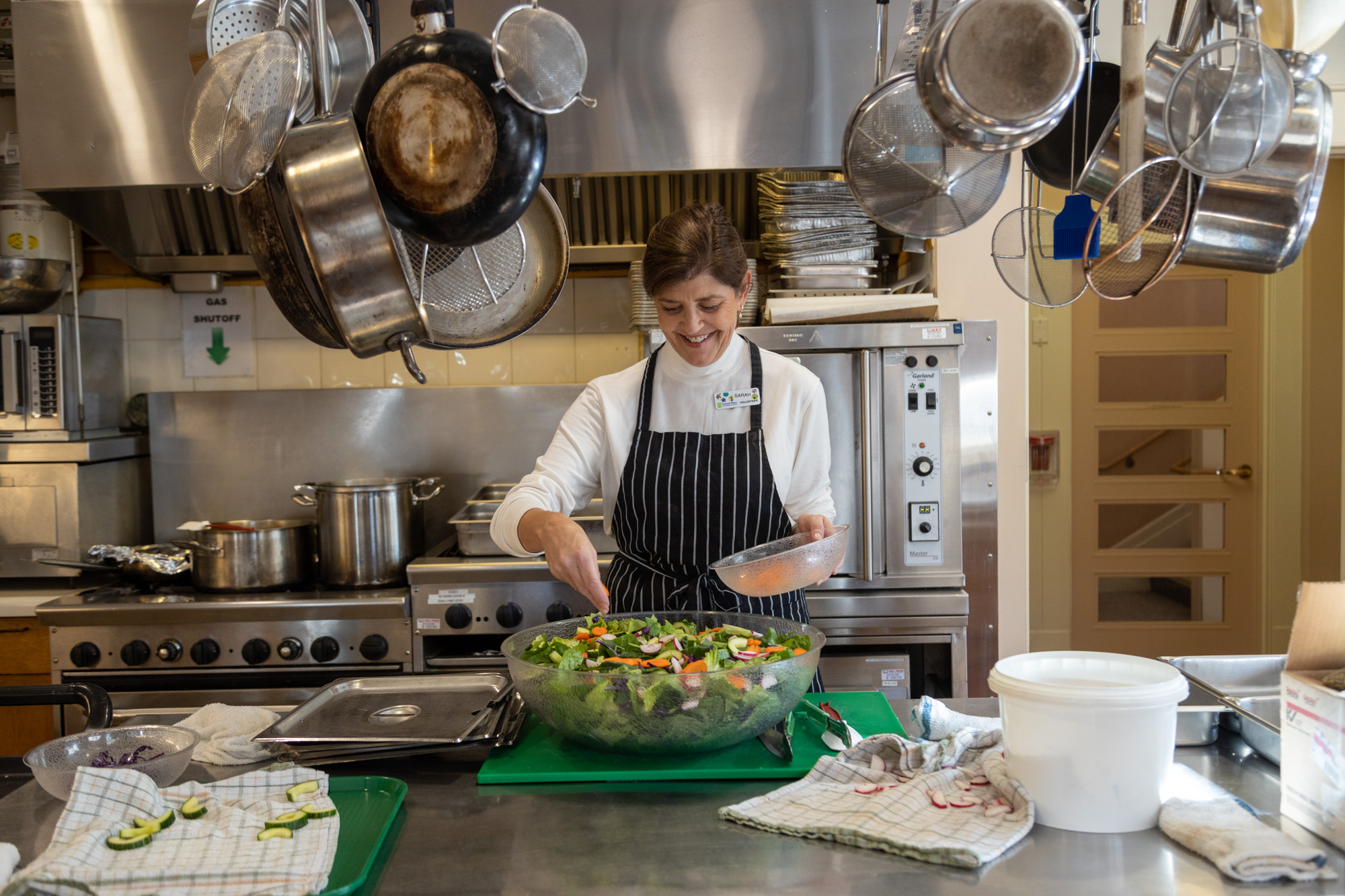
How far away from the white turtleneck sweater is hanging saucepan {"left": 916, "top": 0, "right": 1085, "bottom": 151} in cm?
109

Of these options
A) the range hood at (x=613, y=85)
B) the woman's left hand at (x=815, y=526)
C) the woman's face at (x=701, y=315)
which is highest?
the range hood at (x=613, y=85)

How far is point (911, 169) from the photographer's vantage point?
5.14 feet

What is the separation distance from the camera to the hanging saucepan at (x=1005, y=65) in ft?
3.78

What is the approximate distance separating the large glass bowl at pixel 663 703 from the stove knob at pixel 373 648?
152 cm

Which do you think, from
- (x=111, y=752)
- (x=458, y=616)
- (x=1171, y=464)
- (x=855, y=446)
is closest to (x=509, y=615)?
(x=458, y=616)

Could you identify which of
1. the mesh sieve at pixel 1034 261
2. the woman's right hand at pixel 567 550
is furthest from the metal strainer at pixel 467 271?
the mesh sieve at pixel 1034 261

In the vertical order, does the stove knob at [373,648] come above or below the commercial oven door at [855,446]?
below

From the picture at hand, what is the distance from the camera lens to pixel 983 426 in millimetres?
2848

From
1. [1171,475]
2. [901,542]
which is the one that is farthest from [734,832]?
[1171,475]

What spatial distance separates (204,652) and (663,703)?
197 centimetres

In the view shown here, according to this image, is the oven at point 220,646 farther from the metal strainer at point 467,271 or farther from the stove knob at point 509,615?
the metal strainer at point 467,271

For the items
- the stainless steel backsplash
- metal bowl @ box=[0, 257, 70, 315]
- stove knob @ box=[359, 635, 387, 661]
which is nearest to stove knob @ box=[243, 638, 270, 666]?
stove knob @ box=[359, 635, 387, 661]

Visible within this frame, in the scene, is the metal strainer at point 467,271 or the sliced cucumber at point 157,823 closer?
the sliced cucumber at point 157,823

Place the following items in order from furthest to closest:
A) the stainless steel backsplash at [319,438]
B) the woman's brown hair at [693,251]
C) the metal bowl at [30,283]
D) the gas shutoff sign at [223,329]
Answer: the gas shutoff sign at [223,329]
the stainless steel backsplash at [319,438]
the metal bowl at [30,283]
the woman's brown hair at [693,251]
